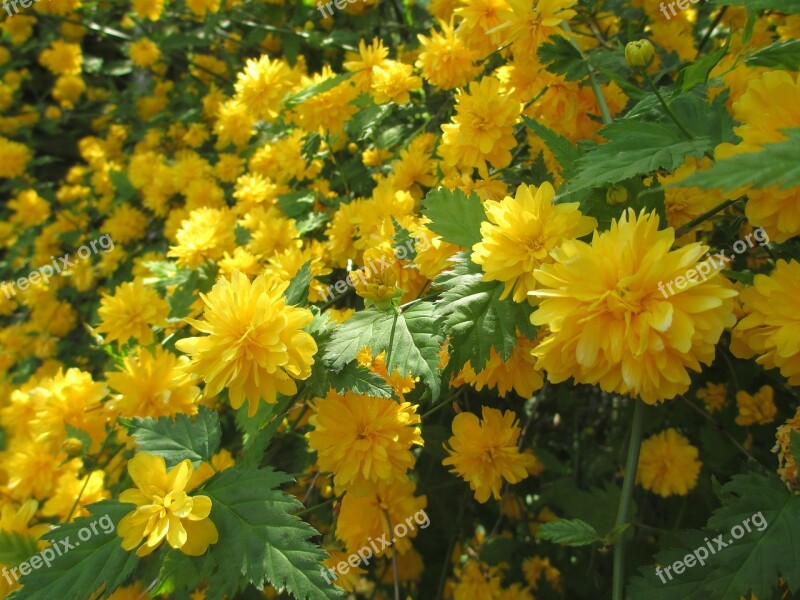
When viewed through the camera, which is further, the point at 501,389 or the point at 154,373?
the point at 154,373

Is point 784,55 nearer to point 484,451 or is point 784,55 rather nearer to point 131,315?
point 484,451

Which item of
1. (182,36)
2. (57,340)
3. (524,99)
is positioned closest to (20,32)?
(182,36)

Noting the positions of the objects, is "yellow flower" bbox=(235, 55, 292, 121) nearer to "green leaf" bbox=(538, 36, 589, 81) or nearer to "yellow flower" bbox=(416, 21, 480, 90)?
"yellow flower" bbox=(416, 21, 480, 90)

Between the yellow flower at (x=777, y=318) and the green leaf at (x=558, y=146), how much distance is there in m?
0.41

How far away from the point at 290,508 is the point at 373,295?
1.51 feet

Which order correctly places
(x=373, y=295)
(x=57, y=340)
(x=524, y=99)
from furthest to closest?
(x=57, y=340), (x=524, y=99), (x=373, y=295)

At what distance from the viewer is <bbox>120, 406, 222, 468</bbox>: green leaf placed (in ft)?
4.28

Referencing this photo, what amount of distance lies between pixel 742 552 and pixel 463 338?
1.97ft

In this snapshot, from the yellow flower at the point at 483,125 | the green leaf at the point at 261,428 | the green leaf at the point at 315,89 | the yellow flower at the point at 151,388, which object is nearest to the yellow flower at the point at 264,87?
the green leaf at the point at 315,89

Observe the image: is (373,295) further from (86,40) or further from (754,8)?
(86,40)

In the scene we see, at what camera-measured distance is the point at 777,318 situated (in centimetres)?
98

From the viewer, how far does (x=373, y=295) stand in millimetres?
1246
